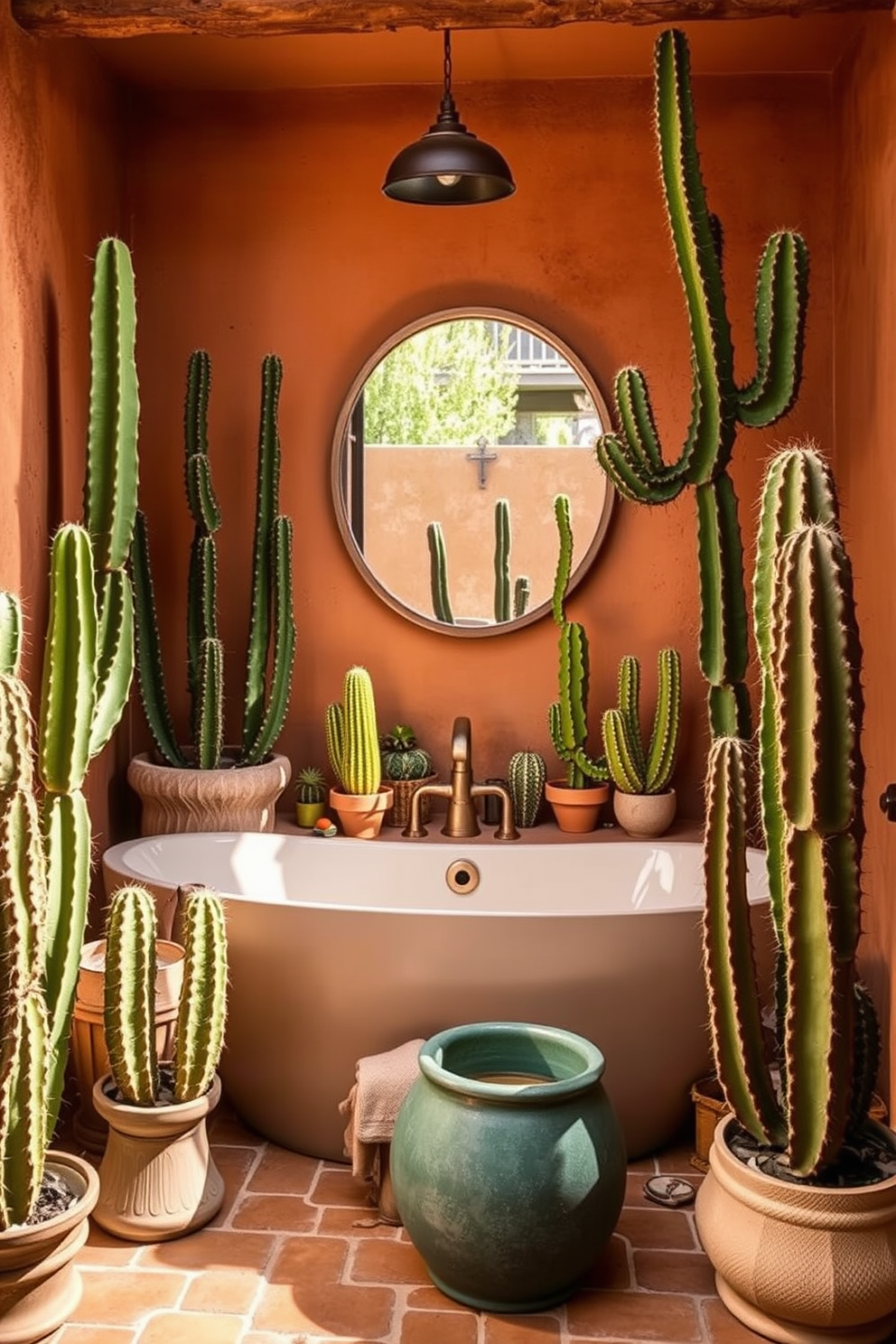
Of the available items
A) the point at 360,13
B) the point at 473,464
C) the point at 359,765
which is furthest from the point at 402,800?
the point at 360,13

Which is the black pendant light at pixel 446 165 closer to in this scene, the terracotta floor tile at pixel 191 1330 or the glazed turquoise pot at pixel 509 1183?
the glazed turquoise pot at pixel 509 1183

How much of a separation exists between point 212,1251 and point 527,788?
1749 mm

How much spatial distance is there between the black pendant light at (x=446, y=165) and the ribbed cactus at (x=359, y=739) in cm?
142

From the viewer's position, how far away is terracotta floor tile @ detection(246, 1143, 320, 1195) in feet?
10.6

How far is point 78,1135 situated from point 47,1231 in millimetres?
967

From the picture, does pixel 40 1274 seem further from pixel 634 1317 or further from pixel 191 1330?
pixel 634 1317

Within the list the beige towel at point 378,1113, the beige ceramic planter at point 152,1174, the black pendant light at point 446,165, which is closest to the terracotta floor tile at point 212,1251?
the beige ceramic planter at point 152,1174

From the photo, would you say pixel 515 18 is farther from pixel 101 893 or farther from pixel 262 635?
pixel 101 893

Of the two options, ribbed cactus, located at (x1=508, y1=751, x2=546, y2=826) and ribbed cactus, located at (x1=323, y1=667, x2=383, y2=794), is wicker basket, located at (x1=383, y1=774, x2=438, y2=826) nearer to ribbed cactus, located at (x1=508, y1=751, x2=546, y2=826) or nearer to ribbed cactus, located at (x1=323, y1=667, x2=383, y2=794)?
ribbed cactus, located at (x1=323, y1=667, x2=383, y2=794)

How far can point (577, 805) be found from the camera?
417cm

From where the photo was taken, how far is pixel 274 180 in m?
4.39

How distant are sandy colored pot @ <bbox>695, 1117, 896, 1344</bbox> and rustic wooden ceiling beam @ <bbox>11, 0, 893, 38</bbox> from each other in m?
2.68

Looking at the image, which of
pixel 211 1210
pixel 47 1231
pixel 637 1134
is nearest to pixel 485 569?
pixel 637 1134

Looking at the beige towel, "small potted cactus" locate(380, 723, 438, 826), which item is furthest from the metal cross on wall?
the beige towel
